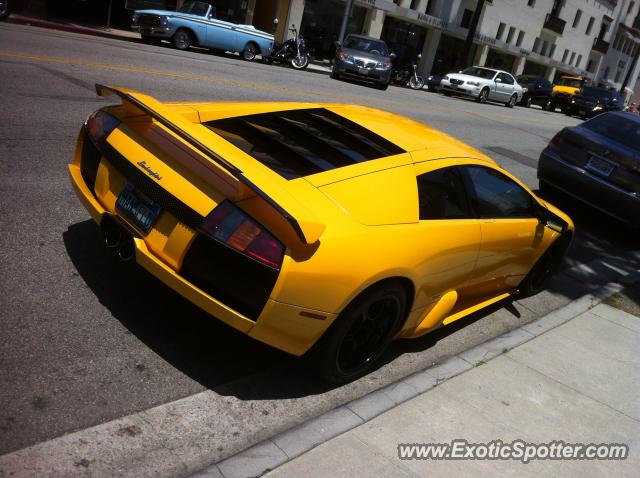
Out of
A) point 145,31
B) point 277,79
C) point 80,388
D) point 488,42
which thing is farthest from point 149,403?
point 488,42

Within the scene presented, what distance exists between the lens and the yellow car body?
3045mm

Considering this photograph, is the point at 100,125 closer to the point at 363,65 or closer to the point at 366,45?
the point at 363,65

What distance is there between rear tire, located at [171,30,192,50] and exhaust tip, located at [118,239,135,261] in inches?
672

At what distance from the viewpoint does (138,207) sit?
11.2 feet

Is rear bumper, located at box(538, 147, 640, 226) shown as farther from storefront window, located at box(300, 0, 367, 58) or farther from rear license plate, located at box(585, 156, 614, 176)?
storefront window, located at box(300, 0, 367, 58)

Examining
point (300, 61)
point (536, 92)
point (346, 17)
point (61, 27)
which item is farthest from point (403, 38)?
point (61, 27)

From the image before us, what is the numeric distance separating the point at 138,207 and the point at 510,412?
2.49 metres

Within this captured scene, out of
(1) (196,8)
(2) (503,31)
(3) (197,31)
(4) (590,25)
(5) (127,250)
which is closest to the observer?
(5) (127,250)

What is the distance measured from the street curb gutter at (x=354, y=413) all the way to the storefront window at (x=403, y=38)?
113 feet

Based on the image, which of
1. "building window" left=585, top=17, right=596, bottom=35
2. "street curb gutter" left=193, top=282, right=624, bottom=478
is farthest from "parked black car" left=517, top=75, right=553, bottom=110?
"building window" left=585, top=17, right=596, bottom=35

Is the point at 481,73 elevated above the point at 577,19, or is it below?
below

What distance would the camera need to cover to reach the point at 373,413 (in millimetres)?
3396

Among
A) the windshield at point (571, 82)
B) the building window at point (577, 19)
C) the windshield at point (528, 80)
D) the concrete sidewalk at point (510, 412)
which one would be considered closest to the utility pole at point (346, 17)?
the windshield at point (528, 80)

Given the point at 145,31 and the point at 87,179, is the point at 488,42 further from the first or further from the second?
the point at 87,179
